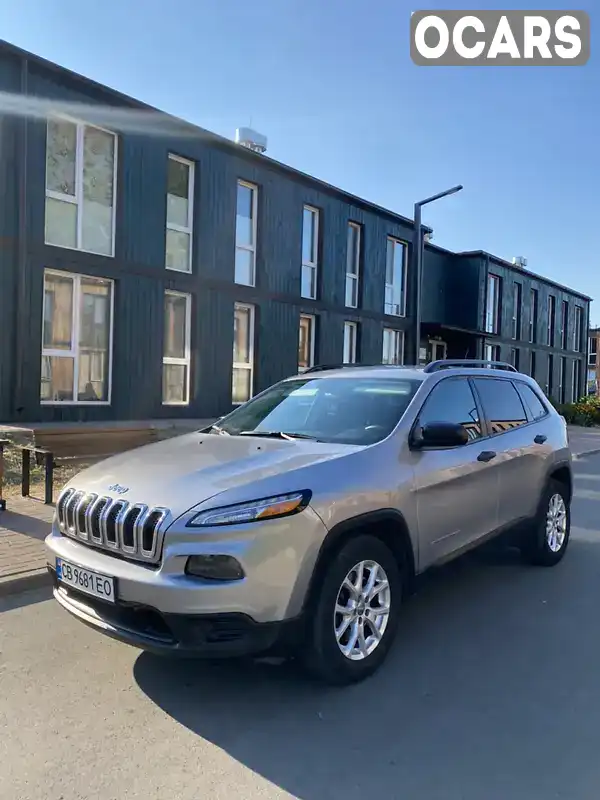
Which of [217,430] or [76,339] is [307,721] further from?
[76,339]

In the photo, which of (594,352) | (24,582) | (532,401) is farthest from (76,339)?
(594,352)

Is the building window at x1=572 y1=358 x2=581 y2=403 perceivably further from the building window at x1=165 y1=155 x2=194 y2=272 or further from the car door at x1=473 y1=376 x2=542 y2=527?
the car door at x1=473 y1=376 x2=542 y2=527

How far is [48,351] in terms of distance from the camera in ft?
40.0

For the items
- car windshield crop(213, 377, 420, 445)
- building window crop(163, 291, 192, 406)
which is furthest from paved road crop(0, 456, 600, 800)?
building window crop(163, 291, 192, 406)

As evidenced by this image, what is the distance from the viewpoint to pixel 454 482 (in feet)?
15.0

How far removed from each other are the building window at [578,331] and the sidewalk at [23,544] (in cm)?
3582

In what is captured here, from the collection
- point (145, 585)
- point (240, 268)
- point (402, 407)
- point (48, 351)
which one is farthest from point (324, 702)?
point (240, 268)

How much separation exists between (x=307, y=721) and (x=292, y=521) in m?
0.97

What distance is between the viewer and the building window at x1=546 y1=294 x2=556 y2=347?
113 feet

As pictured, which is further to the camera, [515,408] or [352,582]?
[515,408]

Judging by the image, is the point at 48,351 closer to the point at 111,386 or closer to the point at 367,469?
the point at 111,386

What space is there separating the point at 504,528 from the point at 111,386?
31.3 ft

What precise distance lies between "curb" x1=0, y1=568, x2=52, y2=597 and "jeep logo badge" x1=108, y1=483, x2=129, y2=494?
2019 mm

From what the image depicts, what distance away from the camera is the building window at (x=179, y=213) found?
14.4 metres
